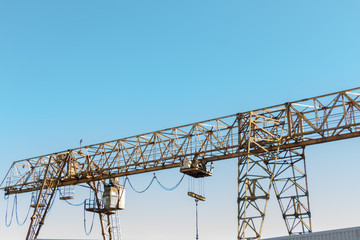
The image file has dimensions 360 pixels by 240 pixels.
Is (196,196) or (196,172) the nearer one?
(196,172)

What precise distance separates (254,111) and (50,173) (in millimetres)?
18250

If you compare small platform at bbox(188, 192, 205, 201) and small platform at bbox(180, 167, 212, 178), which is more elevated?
small platform at bbox(180, 167, 212, 178)

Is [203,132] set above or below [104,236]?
above

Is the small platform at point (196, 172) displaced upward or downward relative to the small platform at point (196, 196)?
upward

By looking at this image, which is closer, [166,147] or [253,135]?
[253,135]

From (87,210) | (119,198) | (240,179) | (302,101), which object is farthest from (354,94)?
(87,210)

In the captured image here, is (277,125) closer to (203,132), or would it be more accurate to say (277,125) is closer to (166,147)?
(203,132)

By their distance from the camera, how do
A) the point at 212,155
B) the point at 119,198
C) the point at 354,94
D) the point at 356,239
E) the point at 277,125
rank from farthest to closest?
the point at 119,198 < the point at 212,155 < the point at 277,125 < the point at 354,94 < the point at 356,239

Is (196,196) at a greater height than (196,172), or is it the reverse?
(196,172)

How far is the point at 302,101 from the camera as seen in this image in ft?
89.8

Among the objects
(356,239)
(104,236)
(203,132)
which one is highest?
(203,132)

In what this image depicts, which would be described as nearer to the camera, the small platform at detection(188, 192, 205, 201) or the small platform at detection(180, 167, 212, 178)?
the small platform at detection(180, 167, 212, 178)

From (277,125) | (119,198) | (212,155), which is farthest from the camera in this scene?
(119,198)

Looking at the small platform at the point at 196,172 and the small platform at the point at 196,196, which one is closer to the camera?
the small platform at the point at 196,172
